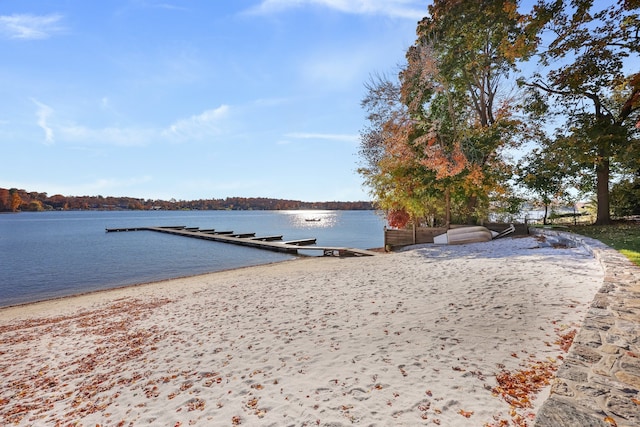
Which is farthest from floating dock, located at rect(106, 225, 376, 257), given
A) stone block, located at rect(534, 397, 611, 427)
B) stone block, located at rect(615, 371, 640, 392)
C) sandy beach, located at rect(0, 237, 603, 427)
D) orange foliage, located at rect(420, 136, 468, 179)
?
stone block, located at rect(534, 397, 611, 427)

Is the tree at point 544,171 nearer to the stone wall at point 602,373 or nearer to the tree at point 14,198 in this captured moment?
the stone wall at point 602,373

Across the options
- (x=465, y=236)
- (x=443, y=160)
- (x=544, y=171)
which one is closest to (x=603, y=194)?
(x=544, y=171)

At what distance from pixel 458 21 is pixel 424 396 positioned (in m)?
14.8

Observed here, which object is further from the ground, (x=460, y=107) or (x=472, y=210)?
(x=460, y=107)

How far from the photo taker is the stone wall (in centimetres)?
281

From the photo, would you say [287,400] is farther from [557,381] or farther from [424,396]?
[557,381]

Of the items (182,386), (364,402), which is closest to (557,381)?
(364,402)

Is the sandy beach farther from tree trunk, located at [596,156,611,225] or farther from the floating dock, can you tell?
tree trunk, located at [596,156,611,225]

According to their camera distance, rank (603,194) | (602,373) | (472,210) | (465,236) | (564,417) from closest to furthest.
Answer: (564,417) < (602,373) < (465,236) < (603,194) < (472,210)

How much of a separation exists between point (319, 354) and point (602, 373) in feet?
12.5

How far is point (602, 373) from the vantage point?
11.5 ft

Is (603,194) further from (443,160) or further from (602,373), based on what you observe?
(602,373)

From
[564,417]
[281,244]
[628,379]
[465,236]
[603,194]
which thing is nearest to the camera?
[564,417]

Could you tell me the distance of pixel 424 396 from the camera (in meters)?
3.85
